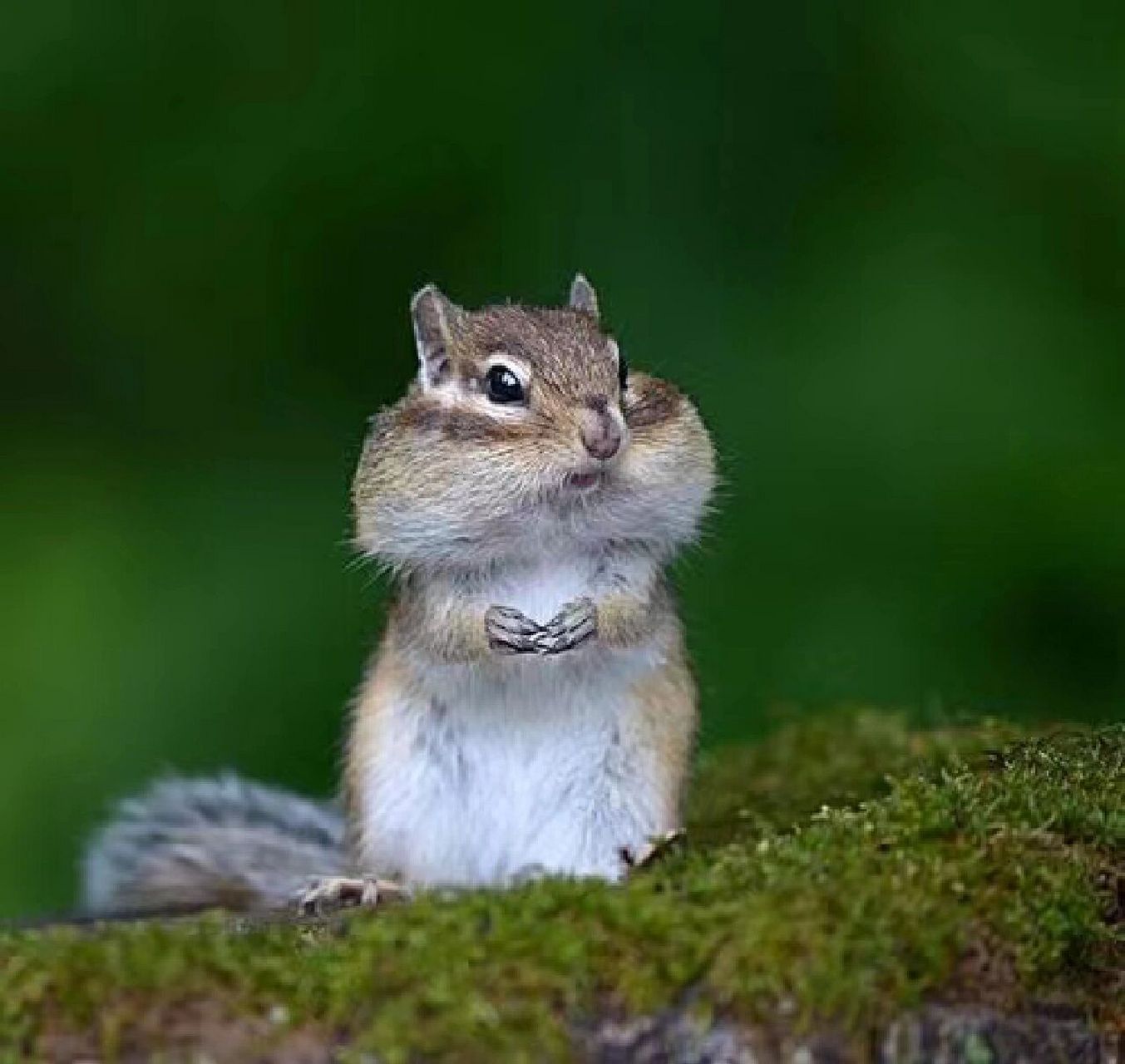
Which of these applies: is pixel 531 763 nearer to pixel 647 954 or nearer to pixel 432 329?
pixel 432 329

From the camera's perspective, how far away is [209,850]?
450 centimetres

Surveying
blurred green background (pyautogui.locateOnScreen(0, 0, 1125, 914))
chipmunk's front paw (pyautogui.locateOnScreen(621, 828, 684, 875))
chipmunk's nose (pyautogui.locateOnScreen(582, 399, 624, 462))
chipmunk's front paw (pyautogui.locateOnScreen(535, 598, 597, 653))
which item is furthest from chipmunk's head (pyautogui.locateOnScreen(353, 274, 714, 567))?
blurred green background (pyautogui.locateOnScreen(0, 0, 1125, 914))

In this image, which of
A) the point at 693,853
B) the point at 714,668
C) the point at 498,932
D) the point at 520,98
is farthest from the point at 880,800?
the point at 520,98

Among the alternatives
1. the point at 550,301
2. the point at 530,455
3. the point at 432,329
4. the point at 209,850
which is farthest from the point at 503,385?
the point at 550,301

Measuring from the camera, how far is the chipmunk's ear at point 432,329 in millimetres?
3938

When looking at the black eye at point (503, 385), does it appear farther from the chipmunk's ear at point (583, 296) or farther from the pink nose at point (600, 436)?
the chipmunk's ear at point (583, 296)

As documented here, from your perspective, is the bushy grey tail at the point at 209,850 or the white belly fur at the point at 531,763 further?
the bushy grey tail at the point at 209,850

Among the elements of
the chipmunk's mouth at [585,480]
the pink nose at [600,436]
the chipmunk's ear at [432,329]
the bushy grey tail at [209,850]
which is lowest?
the bushy grey tail at [209,850]

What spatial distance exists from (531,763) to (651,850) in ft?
0.85

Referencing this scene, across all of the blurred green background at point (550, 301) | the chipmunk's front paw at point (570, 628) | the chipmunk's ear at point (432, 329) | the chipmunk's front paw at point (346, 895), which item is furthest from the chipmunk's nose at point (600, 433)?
the blurred green background at point (550, 301)

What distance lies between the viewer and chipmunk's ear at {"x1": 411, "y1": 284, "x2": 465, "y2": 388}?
394cm

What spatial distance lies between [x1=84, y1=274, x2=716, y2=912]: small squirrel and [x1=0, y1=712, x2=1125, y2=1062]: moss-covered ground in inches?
29.5

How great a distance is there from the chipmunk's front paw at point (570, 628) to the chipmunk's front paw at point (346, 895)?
41cm

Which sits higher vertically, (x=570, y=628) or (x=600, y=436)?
(x=600, y=436)
